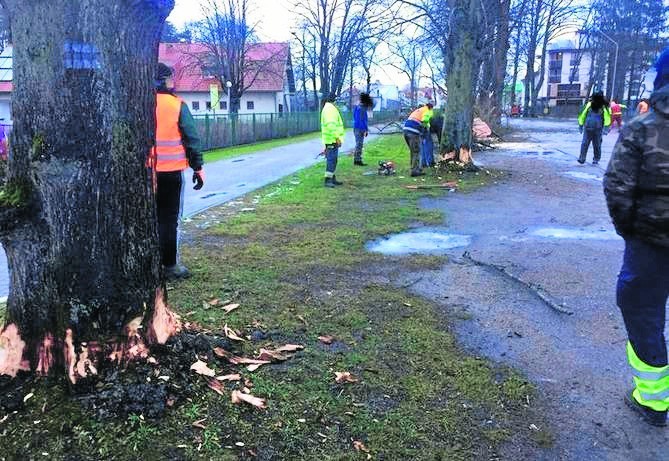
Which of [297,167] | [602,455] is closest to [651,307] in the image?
[602,455]

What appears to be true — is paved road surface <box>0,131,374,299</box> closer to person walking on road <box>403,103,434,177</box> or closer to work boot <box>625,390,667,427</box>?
person walking on road <box>403,103,434,177</box>

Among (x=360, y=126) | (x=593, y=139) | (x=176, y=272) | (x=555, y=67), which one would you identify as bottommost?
(x=176, y=272)

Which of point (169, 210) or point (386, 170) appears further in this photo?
point (386, 170)

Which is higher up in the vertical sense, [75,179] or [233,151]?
[75,179]

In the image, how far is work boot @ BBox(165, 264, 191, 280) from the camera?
5219 mm

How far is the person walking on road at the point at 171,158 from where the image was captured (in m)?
4.98

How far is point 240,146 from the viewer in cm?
2808

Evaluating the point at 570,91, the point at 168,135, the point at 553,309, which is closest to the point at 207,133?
the point at 168,135

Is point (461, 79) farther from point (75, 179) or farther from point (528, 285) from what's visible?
point (75, 179)

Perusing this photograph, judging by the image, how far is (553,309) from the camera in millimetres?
4719

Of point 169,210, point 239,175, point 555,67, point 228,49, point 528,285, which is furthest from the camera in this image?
point 555,67

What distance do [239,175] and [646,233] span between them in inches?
502

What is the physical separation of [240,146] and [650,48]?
174 ft

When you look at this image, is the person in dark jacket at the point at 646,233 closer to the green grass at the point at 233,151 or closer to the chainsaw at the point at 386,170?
the chainsaw at the point at 386,170
